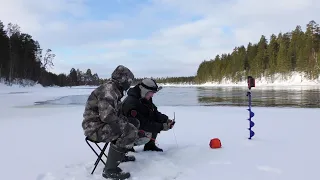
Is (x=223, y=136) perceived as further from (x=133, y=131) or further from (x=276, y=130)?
(x=133, y=131)

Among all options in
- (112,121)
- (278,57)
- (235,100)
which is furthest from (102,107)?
(278,57)

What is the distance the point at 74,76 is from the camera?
16338 centimetres

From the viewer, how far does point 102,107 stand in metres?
3.57

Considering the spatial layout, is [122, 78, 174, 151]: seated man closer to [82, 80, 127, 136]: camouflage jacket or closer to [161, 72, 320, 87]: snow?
[82, 80, 127, 136]: camouflage jacket

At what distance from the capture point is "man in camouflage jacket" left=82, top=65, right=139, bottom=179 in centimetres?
361

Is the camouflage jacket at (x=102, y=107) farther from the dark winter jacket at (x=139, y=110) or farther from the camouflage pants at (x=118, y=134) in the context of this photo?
the dark winter jacket at (x=139, y=110)

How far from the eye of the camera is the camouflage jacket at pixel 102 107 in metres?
3.58

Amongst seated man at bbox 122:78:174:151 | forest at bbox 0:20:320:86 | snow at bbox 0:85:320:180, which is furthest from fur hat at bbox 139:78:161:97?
forest at bbox 0:20:320:86

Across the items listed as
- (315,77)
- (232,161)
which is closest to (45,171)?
(232,161)

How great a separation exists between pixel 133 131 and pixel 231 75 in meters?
119

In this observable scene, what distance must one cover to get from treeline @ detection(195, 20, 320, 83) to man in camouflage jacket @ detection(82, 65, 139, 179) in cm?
8053

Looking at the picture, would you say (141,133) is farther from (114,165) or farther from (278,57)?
(278,57)

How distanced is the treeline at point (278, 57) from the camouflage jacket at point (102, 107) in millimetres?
80713

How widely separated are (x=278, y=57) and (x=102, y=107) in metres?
93.9
